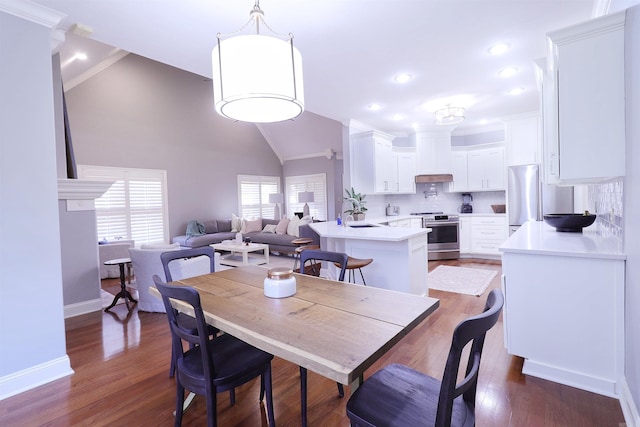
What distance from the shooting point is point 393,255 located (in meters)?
3.44

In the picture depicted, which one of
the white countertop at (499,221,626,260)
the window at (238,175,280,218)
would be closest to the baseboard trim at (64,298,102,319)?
the white countertop at (499,221,626,260)

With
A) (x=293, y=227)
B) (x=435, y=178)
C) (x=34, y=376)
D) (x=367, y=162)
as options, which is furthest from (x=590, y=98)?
(x=293, y=227)

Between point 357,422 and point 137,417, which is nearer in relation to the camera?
point 357,422

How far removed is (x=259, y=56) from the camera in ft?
5.07

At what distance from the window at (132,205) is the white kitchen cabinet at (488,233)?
6541 mm

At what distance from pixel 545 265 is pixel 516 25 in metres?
1.97

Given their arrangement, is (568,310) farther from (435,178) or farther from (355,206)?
(435,178)

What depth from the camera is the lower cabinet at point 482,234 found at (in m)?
5.79

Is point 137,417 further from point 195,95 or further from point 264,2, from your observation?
point 195,95

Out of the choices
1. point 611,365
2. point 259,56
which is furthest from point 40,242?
point 611,365

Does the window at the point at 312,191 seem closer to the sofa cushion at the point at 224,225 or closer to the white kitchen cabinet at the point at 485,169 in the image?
the sofa cushion at the point at 224,225

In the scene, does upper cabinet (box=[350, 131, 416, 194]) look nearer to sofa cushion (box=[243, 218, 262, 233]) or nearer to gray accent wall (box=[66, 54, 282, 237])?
sofa cushion (box=[243, 218, 262, 233])

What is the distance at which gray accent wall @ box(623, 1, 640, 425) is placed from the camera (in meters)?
1.58

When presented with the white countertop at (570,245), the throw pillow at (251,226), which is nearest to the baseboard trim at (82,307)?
the throw pillow at (251,226)
